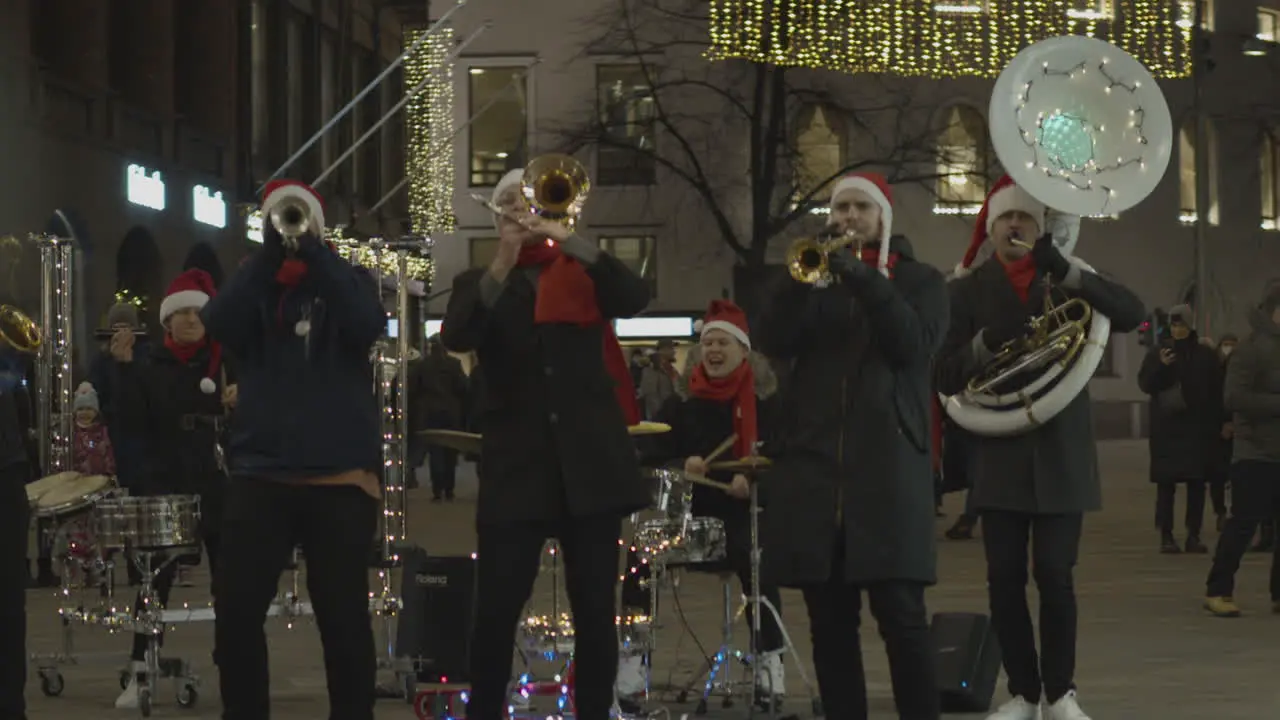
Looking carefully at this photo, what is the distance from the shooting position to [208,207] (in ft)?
134

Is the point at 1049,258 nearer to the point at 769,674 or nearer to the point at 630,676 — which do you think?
the point at 769,674

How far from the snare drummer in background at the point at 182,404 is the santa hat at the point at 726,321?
93.6 inches

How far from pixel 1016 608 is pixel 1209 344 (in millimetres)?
11819

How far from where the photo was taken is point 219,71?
4166cm

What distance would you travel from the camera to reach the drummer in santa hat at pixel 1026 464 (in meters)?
8.83

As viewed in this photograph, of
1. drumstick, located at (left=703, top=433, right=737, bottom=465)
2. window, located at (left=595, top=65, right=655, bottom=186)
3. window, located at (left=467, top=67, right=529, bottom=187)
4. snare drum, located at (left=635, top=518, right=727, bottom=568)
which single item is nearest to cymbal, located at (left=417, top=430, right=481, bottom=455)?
snare drum, located at (left=635, top=518, right=727, bottom=568)

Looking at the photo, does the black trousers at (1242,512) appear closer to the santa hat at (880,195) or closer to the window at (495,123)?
the santa hat at (880,195)

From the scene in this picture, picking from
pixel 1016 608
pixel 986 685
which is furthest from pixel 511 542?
pixel 986 685

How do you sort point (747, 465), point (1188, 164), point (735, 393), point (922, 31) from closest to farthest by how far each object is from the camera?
1. point (747, 465)
2. point (735, 393)
3. point (922, 31)
4. point (1188, 164)

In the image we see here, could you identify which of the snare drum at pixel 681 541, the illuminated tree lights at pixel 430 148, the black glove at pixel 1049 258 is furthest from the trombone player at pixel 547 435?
the illuminated tree lights at pixel 430 148

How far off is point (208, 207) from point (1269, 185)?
87.4 ft

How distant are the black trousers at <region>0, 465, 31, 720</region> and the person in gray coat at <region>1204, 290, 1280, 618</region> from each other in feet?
26.4

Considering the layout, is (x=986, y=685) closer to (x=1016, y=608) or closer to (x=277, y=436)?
(x=1016, y=608)

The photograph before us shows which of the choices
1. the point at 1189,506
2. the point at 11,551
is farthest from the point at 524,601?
the point at 1189,506
